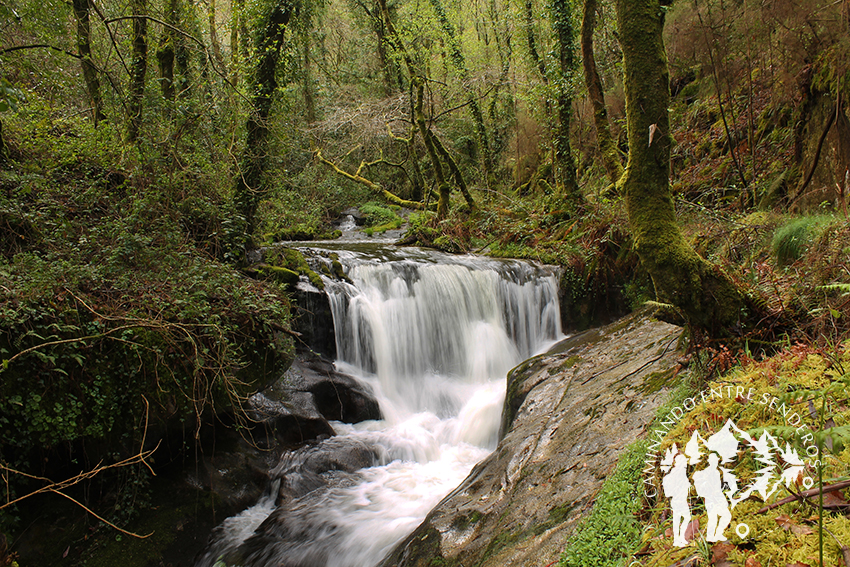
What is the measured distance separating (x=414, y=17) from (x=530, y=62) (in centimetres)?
505

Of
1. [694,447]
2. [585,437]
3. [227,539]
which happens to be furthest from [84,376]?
[694,447]

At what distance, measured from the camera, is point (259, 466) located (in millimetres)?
5629

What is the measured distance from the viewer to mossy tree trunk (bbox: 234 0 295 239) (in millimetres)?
7746

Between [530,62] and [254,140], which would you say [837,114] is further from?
[530,62]

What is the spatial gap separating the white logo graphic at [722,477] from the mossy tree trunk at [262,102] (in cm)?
735

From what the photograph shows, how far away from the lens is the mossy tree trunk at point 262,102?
25.4ft

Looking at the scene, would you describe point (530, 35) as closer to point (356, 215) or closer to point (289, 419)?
point (356, 215)

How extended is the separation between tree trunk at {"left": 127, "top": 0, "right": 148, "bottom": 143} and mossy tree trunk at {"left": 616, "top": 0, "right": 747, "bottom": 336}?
6.34 m

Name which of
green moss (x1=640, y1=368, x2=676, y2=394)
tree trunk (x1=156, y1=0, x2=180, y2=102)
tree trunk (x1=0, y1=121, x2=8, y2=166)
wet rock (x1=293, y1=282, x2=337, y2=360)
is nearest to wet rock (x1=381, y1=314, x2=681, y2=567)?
green moss (x1=640, y1=368, x2=676, y2=394)

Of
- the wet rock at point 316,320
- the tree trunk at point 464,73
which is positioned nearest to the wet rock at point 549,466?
the wet rock at point 316,320

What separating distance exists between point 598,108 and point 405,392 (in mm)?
5535

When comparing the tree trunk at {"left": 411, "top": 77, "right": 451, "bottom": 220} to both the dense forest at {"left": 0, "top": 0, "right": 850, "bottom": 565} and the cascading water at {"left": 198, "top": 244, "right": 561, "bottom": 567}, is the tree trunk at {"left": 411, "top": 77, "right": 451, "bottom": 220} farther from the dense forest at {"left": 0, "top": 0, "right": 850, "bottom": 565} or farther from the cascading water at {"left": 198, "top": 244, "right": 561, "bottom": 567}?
the cascading water at {"left": 198, "top": 244, "right": 561, "bottom": 567}

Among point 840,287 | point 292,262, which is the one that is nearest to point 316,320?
point 292,262

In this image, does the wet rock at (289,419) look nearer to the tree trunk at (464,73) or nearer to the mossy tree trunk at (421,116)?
the mossy tree trunk at (421,116)
